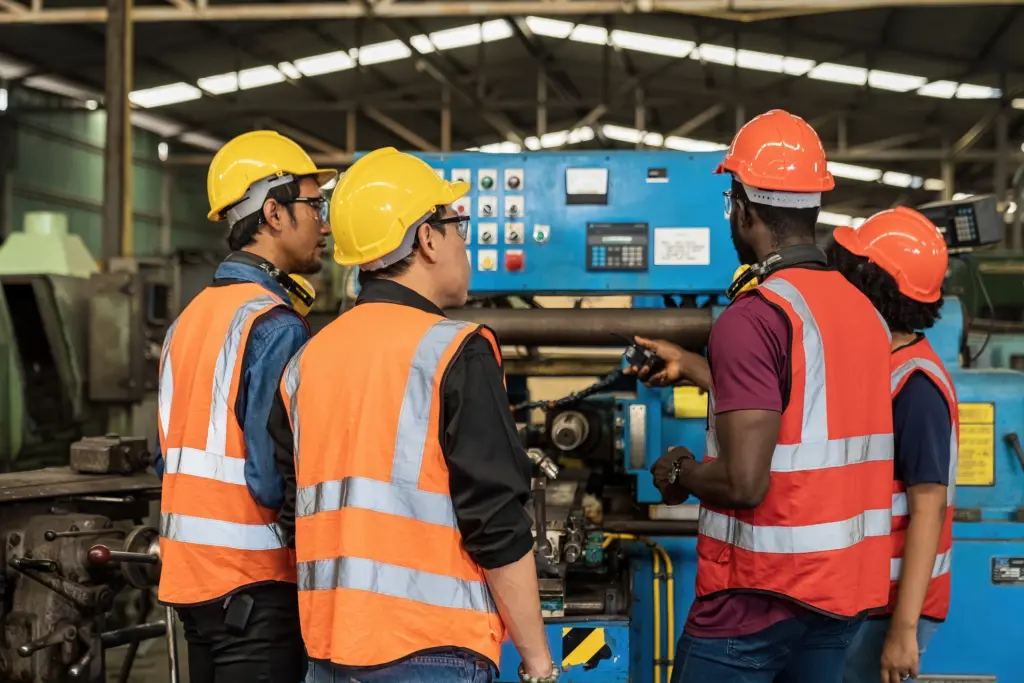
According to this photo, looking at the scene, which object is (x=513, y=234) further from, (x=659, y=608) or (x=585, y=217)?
(x=659, y=608)

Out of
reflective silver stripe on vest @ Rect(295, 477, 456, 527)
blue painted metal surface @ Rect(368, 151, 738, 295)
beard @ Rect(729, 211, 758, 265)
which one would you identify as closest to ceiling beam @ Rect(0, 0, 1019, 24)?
blue painted metal surface @ Rect(368, 151, 738, 295)

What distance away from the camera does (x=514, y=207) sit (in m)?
2.69

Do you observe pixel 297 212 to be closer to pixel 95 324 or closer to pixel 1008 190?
pixel 95 324

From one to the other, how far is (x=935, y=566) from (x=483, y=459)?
106 centimetres

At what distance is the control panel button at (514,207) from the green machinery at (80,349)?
202cm

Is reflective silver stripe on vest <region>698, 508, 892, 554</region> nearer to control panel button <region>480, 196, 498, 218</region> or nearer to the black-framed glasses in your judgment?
the black-framed glasses

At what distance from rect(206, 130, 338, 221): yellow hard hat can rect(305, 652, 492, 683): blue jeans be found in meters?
1.01

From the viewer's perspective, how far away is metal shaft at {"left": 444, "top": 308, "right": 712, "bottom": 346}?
260cm

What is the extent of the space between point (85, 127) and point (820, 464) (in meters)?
10.2

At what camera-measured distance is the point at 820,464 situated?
156 centimetres

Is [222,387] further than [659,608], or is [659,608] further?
[659,608]

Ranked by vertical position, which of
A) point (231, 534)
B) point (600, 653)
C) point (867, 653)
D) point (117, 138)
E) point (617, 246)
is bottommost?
point (600, 653)

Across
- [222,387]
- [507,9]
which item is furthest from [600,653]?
[507,9]

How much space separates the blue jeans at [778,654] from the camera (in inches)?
62.3
